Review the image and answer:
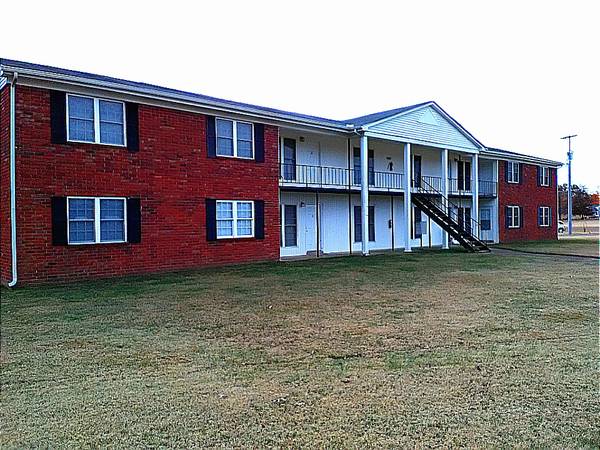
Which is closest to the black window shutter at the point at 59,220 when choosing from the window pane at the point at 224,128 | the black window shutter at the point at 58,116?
the black window shutter at the point at 58,116

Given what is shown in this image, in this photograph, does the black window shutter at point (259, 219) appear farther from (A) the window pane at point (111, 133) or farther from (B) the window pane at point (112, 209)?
(A) the window pane at point (111, 133)

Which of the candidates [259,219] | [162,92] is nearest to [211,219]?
[259,219]

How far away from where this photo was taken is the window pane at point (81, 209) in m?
12.6

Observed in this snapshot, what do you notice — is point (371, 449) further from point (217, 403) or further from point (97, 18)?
point (97, 18)

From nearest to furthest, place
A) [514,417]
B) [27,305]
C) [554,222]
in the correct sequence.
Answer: [514,417] → [27,305] → [554,222]

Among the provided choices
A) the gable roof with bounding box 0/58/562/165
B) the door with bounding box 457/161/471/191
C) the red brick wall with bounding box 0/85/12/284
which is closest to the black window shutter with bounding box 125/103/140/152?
the gable roof with bounding box 0/58/562/165

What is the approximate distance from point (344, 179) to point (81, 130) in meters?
11.0

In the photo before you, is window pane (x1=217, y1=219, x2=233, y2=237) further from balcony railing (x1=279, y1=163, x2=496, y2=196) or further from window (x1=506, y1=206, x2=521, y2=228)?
window (x1=506, y1=206, x2=521, y2=228)

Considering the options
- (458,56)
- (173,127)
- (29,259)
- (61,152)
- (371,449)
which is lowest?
(371,449)

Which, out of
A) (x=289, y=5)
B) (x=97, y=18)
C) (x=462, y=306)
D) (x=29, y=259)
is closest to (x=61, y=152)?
(x=29, y=259)

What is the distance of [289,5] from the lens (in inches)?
597

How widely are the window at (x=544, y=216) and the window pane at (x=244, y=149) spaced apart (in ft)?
73.9

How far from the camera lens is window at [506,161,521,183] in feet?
95.8

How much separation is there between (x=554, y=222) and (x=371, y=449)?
1329 inches
